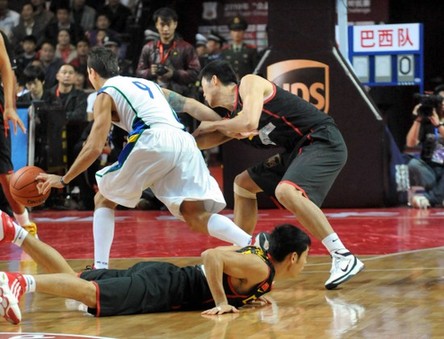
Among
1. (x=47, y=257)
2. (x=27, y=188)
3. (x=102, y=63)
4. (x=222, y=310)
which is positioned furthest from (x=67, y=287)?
(x=102, y=63)

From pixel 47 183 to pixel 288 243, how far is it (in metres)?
1.63

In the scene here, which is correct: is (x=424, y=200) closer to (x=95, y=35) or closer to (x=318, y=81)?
(x=318, y=81)

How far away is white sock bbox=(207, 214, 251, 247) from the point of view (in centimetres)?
679

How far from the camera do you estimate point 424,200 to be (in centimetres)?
1170

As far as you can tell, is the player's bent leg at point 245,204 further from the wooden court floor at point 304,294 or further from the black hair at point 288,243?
the black hair at point 288,243

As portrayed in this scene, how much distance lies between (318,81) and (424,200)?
172cm

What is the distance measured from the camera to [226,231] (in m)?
6.79

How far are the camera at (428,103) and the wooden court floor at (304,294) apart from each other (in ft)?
5.31

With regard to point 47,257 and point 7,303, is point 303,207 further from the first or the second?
point 7,303

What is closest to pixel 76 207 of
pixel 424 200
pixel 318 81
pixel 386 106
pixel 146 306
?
pixel 318 81

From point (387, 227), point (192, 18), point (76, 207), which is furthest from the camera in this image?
point (192, 18)

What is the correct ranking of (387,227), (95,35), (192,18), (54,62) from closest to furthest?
(387,227)
(54,62)
(95,35)
(192,18)

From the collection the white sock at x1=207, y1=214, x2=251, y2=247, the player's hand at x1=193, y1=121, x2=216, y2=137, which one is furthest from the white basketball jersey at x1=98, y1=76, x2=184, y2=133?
the white sock at x1=207, y1=214, x2=251, y2=247

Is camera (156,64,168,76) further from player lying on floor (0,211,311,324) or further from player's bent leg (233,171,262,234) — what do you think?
player lying on floor (0,211,311,324)
